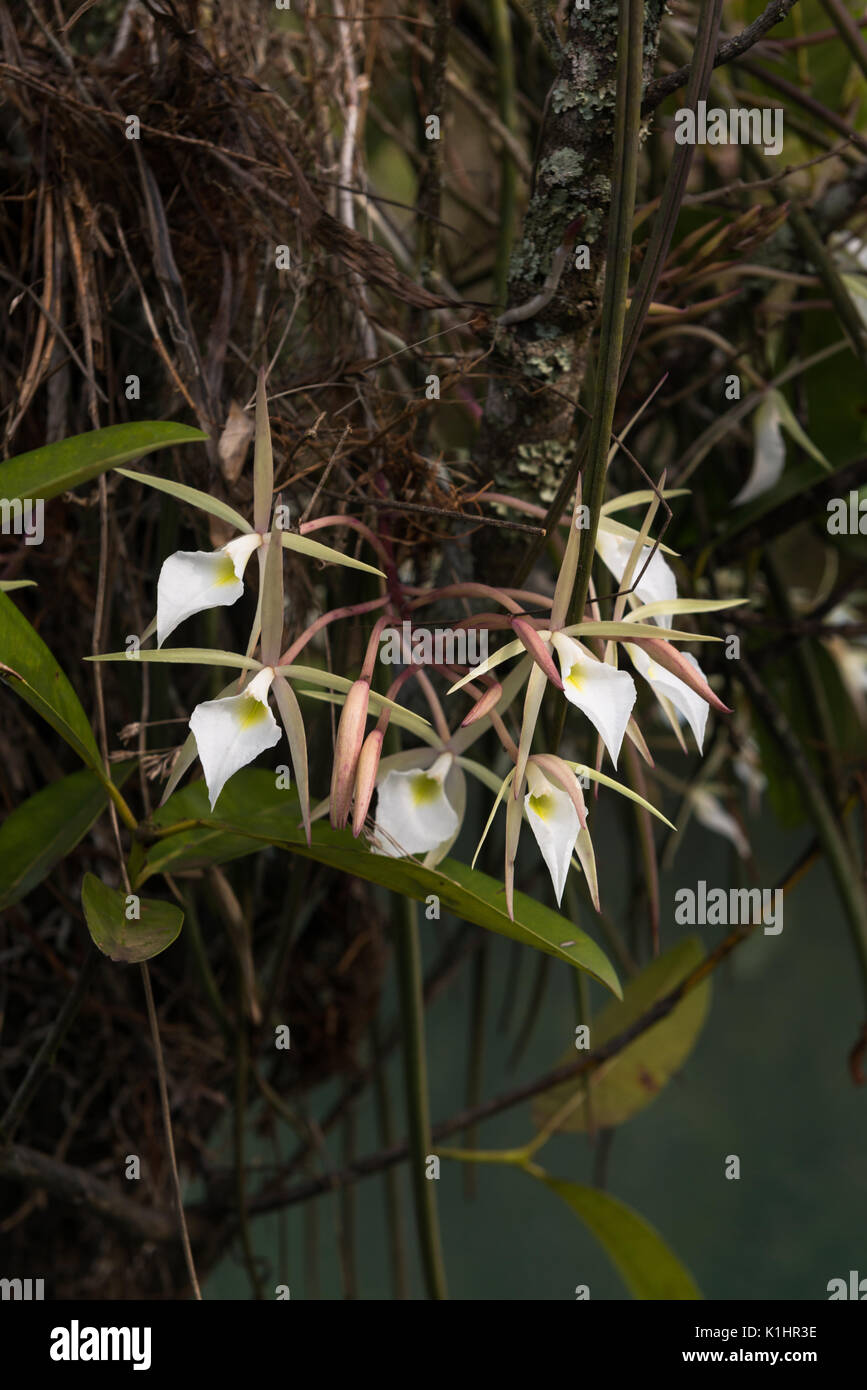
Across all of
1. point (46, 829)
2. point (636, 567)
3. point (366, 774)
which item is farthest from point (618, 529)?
point (46, 829)

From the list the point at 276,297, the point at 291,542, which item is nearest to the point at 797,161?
the point at 276,297

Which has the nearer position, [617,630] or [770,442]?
[617,630]

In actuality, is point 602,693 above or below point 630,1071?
above

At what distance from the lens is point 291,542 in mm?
262

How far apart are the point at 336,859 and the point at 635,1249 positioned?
0.36 m

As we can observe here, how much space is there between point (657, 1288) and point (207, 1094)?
0.87 feet

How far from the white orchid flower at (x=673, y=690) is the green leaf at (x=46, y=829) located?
6.9 inches

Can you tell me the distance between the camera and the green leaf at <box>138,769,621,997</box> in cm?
27

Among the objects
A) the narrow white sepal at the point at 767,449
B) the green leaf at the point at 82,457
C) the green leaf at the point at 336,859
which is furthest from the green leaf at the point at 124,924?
the narrow white sepal at the point at 767,449

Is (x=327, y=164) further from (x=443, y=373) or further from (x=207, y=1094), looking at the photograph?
(x=207, y=1094)

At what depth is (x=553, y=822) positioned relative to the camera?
26 cm

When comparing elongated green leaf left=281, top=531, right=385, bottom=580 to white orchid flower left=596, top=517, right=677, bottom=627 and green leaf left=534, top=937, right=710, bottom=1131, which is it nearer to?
white orchid flower left=596, top=517, right=677, bottom=627

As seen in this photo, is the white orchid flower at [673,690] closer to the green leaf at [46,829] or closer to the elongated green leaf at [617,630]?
the elongated green leaf at [617,630]

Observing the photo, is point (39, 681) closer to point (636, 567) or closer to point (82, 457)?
point (82, 457)
